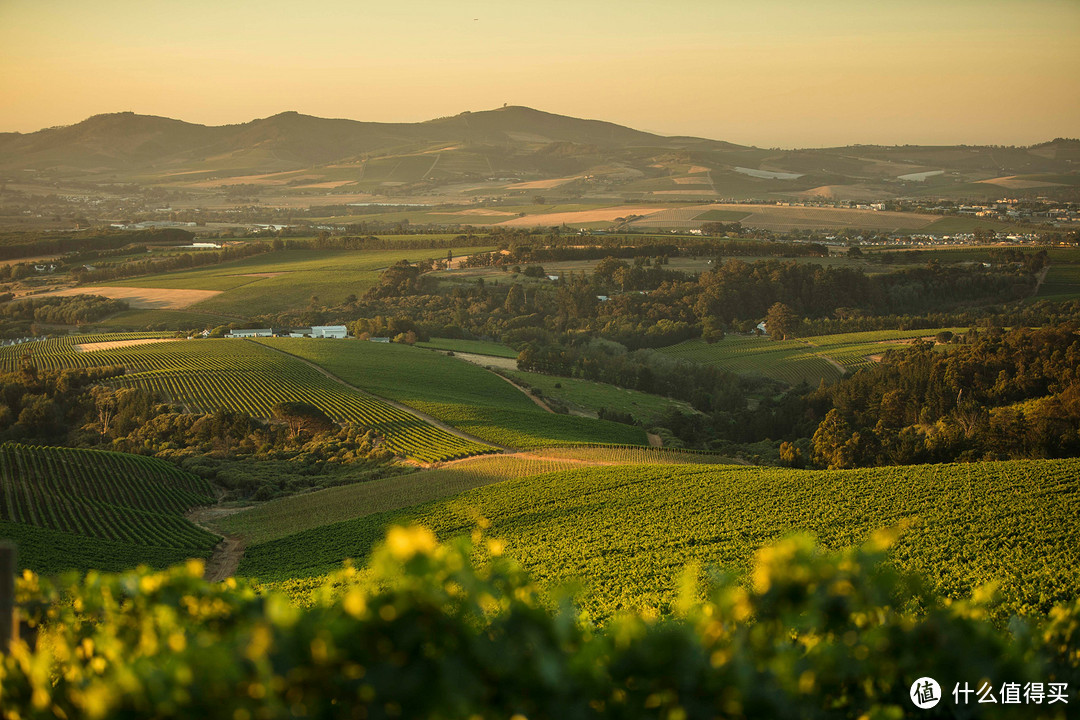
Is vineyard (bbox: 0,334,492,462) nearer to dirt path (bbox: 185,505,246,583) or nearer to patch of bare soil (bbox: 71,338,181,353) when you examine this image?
patch of bare soil (bbox: 71,338,181,353)

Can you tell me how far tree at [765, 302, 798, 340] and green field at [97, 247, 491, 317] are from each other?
199 feet

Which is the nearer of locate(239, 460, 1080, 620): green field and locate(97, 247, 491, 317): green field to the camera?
locate(239, 460, 1080, 620): green field

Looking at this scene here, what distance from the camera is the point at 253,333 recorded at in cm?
9319

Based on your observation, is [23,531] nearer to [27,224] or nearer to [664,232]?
[664,232]

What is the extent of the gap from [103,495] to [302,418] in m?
17.5

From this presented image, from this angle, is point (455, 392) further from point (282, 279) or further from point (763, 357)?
point (282, 279)

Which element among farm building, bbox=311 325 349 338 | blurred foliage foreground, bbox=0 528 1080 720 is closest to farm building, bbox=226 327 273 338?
farm building, bbox=311 325 349 338

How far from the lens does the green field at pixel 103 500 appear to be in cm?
3528

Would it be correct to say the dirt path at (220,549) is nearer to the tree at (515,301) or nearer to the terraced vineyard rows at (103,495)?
the terraced vineyard rows at (103,495)

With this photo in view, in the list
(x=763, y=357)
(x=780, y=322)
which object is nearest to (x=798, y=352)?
(x=763, y=357)

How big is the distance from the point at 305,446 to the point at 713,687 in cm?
5371

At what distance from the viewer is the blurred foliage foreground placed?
3510 millimetres

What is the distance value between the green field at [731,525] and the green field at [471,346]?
165 feet

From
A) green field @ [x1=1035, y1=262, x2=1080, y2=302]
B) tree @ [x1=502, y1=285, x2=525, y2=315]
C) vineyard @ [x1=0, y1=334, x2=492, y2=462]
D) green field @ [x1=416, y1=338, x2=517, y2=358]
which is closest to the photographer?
vineyard @ [x1=0, y1=334, x2=492, y2=462]
